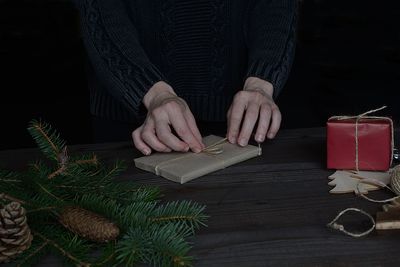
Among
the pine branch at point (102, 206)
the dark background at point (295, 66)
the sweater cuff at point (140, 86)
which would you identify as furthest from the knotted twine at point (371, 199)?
the dark background at point (295, 66)

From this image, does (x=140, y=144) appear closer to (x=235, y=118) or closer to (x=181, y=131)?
(x=181, y=131)

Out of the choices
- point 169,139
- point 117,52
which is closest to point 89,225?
point 169,139

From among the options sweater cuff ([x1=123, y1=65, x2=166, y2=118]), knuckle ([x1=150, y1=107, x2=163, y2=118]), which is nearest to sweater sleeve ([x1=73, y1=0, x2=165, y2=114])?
sweater cuff ([x1=123, y1=65, x2=166, y2=118])

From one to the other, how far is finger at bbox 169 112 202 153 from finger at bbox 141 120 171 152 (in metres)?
0.04

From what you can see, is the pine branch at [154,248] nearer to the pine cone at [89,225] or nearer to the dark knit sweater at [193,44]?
the pine cone at [89,225]

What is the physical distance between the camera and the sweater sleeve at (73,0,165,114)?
130cm

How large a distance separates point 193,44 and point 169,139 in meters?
0.48

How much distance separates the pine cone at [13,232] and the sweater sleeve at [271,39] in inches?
29.7

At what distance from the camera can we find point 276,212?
0.84 meters

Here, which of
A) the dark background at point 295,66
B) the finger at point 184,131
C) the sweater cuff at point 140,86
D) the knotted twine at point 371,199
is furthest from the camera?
the dark background at point 295,66

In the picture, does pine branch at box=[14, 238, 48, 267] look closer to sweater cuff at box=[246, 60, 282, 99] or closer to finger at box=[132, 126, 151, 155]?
finger at box=[132, 126, 151, 155]

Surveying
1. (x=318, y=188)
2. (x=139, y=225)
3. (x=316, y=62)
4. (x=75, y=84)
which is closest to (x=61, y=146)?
(x=139, y=225)

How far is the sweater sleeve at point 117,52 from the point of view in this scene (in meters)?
1.30

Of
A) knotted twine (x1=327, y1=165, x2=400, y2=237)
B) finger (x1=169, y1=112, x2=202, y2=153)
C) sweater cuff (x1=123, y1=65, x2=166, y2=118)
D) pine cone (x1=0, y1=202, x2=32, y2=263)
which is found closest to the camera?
pine cone (x1=0, y1=202, x2=32, y2=263)
